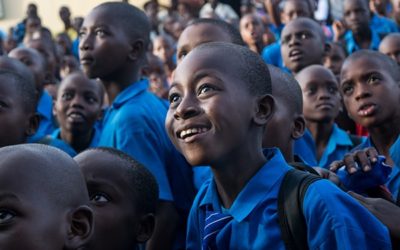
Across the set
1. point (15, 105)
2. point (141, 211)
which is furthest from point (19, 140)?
point (141, 211)

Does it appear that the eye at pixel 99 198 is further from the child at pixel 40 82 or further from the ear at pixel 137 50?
the child at pixel 40 82

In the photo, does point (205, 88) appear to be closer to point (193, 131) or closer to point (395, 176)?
point (193, 131)

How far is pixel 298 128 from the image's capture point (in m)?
3.18

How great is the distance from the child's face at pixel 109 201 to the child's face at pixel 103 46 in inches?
38.7

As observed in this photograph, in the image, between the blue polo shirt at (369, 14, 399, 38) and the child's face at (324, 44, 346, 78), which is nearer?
the child's face at (324, 44, 346, 78)

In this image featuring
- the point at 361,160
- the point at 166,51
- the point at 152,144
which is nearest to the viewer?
the point at 361,160

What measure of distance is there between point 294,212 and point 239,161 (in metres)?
0.33

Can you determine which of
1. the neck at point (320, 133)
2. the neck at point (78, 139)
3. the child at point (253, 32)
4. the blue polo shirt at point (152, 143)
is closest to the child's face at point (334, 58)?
the child at point (253, 32)

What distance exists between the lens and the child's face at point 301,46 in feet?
18.0

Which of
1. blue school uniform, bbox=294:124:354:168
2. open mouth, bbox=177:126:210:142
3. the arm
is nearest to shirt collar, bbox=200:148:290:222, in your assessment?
open mouth, bbox=177:126:210:142

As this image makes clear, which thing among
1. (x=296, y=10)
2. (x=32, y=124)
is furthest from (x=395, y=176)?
(x=296, y=10)

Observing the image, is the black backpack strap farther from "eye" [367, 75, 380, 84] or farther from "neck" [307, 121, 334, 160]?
"neck" [307, 121, 334, 160]

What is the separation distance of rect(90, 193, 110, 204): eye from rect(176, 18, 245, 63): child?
123 centimetres

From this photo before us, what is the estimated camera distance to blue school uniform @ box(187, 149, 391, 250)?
2.06 meters
